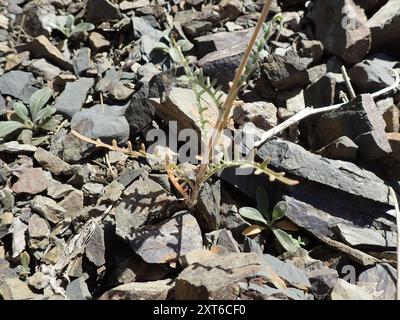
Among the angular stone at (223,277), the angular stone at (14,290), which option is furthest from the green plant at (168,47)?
the angular stone at (14,290)

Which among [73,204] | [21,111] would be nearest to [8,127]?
[21,111]

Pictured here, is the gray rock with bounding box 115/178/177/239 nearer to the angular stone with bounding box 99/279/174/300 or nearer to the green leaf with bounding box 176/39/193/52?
the angular stone with bounding box 99/279/174/300

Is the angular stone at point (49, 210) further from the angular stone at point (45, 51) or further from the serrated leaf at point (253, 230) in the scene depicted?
the angular stone at point (45, 51)

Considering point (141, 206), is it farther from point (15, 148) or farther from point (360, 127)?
point (360, 127)

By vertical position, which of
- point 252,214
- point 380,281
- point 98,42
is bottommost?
point 380,281

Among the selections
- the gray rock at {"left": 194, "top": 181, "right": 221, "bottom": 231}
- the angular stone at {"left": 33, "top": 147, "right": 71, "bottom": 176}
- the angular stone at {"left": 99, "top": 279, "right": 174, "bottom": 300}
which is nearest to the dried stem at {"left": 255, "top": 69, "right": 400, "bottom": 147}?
the gray rock at {"left": 194, "top": 181, "right": 221, "bottom": 231}

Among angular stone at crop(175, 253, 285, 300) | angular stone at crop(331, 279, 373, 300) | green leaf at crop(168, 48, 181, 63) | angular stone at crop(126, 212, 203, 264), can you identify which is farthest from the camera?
green leaf at crop(168, 48, 181, 63)

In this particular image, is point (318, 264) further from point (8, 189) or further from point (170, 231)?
point (8, 189)
